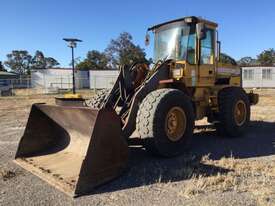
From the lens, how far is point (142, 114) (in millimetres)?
5996

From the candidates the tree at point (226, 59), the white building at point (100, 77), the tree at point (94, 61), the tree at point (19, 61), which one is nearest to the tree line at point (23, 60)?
the tree at point (19, 61)

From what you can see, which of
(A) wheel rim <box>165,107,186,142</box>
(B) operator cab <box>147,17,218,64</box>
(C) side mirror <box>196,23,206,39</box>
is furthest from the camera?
(B) operator cab <box>147,17,218,64</box>

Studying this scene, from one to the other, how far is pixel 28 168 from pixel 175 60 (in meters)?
3.66

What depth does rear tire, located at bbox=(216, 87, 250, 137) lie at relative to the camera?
8076mm

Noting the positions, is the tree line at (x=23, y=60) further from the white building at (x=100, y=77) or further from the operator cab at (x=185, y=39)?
the operator cab at (x=185, y=39)

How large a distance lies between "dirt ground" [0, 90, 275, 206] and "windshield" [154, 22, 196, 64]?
196cm

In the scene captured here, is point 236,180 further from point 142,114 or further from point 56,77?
point 56,77

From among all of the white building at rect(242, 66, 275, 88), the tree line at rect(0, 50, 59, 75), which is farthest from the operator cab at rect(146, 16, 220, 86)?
the tree line at rect(0, 50, 59, 75)

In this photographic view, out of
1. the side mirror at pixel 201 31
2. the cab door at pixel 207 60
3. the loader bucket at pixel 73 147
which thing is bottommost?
the loader bucket at pixel 73 147

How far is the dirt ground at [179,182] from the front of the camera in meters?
4.38

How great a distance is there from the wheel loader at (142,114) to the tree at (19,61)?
10405 centimetres

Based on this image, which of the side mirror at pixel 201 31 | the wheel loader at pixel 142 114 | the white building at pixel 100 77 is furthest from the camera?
the white building at pixel 100 77

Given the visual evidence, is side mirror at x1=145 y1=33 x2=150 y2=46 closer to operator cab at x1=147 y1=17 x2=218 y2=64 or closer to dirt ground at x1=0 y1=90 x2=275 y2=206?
operator cab at x1=147 y1=17 x2=218 y2=64

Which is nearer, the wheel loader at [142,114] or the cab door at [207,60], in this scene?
the wheel loader at [142,114]
